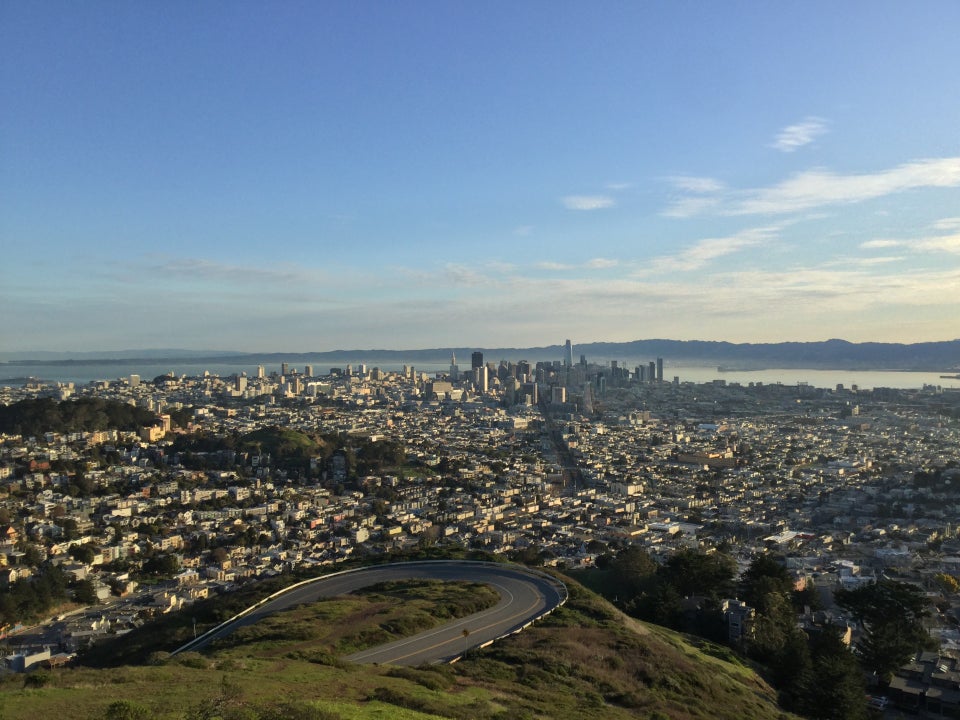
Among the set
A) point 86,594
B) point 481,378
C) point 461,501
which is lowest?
point 461,501

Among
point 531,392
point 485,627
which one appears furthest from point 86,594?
point 531,392

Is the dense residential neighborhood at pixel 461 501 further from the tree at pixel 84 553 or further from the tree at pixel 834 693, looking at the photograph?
the tree at pixel 834 693

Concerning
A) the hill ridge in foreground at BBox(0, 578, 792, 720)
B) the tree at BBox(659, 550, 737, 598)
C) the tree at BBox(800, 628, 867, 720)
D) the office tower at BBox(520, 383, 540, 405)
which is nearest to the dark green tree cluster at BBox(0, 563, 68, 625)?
the hill ridge in foreground at BBox(0, 578, 792, 720)

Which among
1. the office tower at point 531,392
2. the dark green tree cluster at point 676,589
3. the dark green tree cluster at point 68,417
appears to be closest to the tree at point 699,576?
the dark green tree cluster at point 676,589

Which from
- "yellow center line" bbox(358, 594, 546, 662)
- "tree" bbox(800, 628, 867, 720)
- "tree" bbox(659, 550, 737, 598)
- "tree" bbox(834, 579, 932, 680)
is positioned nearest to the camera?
"yellow center line" bbox(358, 594, 546, 662)

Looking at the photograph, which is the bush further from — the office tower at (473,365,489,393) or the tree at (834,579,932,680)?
the office tower at (473,365,489,393)

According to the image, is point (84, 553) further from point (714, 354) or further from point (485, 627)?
point (714, 354)

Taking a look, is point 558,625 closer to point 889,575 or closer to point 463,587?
point 463,587
